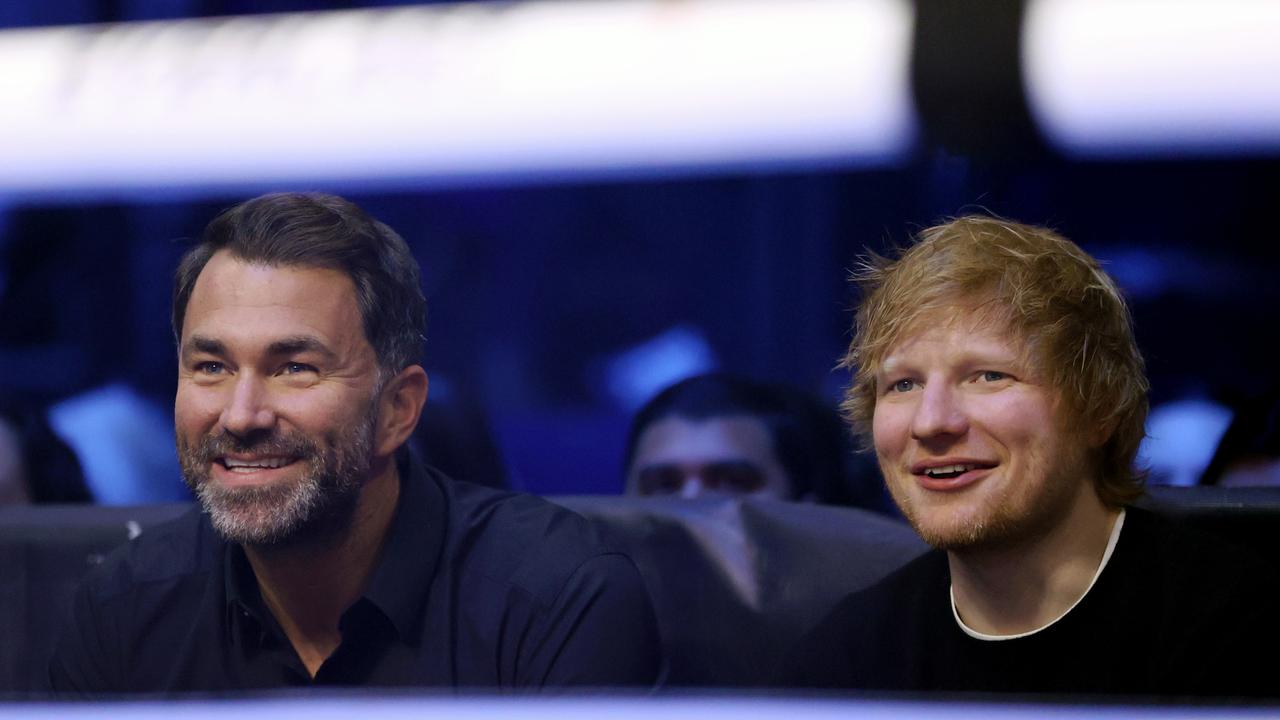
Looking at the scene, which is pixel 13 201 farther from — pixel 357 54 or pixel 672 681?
pixel 672 681

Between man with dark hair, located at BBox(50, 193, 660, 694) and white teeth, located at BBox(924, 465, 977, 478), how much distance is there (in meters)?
0.39

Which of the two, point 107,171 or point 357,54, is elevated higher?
point 357,54

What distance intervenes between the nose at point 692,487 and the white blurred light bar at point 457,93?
0.38 meters

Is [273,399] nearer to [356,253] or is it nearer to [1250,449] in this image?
[356,253]

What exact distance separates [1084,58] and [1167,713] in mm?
880

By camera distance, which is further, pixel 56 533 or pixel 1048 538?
pixel 56 533

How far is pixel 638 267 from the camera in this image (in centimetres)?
149

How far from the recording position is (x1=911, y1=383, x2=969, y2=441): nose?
130 cm

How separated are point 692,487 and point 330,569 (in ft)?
1.53

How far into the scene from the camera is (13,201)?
1546 mm

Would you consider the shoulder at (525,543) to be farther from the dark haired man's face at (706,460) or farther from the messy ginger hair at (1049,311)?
the messy ginger hair at (1049,311)

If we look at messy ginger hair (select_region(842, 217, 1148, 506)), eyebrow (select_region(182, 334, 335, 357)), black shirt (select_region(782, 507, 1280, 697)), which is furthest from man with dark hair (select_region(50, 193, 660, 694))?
messy ginger hair (select_region(842, 217, 1148, 506))

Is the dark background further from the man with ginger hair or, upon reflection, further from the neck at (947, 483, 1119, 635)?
the neck at (947, 483, 1119, 635)

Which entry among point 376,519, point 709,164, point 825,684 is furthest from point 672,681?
point 709,164
